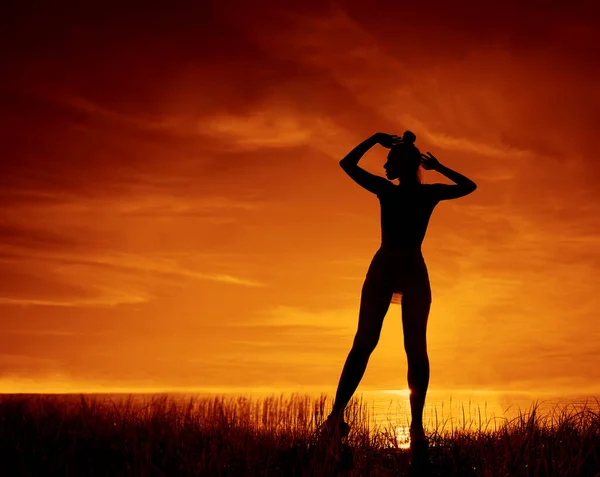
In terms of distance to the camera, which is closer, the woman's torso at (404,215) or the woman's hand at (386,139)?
the woman's torso at (404,215)

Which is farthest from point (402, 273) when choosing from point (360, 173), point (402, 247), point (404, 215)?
point (360, 173)

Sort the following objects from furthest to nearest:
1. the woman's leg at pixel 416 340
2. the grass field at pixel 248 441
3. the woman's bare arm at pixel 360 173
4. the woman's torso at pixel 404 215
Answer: the woman's bare arm at pixel 360 173 → the woman's torso at pixel 404 215 → the woman's leg at pixel 416 340 → the grass field at pixel 248 441

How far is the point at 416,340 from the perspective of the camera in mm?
7672

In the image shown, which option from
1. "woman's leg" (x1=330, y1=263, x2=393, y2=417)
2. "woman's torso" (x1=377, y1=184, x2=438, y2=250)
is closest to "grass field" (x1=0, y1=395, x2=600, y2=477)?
"woman's leg" (x1=330, y1=263, x2=393, y2=417)

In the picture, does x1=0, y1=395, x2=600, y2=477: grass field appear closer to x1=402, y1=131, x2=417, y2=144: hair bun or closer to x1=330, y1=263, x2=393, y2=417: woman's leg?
x1=330, y1=263, x2=393, y2=417: woman's leg

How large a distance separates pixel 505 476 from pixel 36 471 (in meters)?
3.89

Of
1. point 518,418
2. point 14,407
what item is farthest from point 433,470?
point 14,407

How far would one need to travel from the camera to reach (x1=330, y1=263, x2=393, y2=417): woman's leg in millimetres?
7625

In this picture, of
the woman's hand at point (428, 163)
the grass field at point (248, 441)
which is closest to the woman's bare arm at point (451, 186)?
the woman's hand at point (428, 163)

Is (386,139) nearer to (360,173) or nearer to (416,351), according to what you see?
(360,173)

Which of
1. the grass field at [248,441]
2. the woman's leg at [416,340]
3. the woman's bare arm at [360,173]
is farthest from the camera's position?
the woman's bare arm at [360,173]

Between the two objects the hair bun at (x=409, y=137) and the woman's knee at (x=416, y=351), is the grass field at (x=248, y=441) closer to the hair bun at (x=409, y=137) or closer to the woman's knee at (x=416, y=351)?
the woman's knee at (x=416, y=351)

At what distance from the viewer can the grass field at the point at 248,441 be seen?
6078mm

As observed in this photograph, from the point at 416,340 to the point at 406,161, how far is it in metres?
1.96
